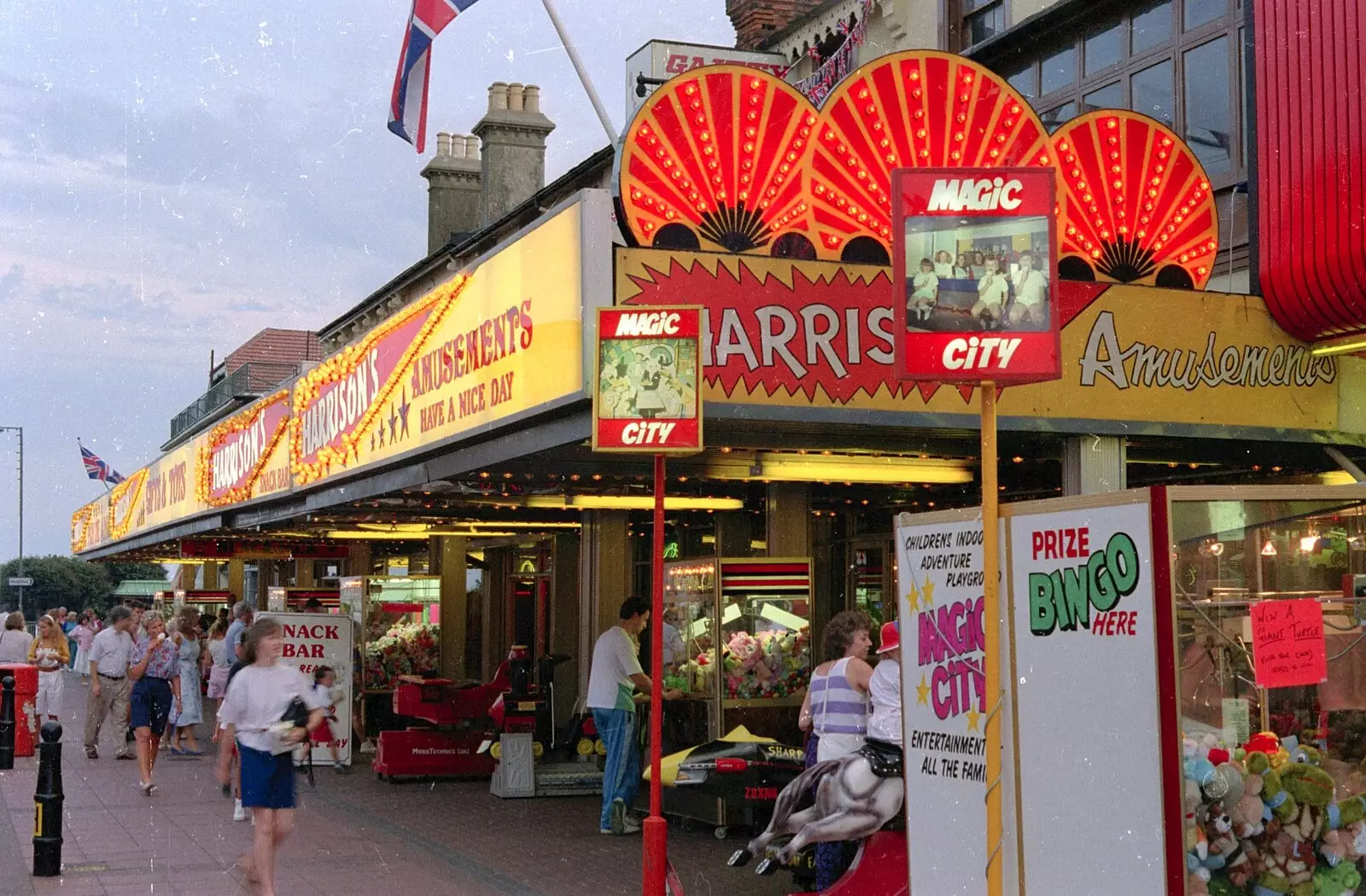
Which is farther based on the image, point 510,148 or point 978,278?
point 510,148

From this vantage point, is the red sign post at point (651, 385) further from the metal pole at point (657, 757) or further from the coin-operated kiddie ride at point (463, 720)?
the coin-operated kiddie ride at point (463, 720)

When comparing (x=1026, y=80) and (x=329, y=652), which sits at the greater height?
(x=1026, y=80)

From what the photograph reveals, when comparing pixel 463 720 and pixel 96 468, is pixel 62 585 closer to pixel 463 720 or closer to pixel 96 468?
pixel 96 468

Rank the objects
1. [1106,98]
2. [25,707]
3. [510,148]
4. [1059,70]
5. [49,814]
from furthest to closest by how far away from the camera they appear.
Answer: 1. [510,148]
2. [25,707]
3. [1059,70]
4. [1106,98]
5. [49,814]

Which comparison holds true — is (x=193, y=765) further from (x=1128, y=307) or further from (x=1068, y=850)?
(x=1068, y=850)

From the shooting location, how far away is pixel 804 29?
18.3m

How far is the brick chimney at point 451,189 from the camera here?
101ft

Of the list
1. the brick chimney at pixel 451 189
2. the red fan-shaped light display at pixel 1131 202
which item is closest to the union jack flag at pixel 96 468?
the brick chimney at pixel 451 189

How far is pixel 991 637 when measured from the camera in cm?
627

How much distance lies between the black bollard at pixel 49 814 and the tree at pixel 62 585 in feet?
263

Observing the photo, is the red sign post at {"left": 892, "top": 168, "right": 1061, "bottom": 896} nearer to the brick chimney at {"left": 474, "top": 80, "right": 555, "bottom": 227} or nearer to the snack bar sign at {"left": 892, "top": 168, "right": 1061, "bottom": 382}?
the snack bar sign at {"left": 892, "top": 168, "right": 1061, "bottom": 382}

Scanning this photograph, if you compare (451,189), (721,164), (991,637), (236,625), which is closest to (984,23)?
(721,164)

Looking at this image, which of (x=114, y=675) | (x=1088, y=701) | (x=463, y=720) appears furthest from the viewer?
(x=114, y=675)

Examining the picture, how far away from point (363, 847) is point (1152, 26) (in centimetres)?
919
